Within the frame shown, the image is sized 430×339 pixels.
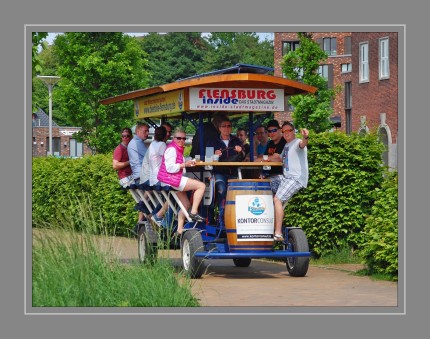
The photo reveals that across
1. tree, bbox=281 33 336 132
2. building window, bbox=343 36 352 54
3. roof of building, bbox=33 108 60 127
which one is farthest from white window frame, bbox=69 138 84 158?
tree, bbox=281 33 336 132

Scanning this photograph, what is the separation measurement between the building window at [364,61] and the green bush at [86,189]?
22225 mm

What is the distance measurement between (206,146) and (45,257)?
449cm

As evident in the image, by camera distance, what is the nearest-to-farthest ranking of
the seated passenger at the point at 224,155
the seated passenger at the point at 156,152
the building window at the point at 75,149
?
the seated passenger at the point at 224,155 → the seated passenger at the point at 156,152 → the building window at the point at 75,149

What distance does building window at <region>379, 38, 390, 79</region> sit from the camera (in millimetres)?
48250

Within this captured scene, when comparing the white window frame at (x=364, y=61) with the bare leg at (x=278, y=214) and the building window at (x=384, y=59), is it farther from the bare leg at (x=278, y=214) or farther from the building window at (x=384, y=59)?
the bare leg at (x=278, y=214)

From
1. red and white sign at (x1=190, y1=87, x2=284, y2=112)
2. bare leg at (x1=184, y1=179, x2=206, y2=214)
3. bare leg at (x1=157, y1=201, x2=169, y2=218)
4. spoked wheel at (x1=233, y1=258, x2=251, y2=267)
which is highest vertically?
red and white sign at (x1=190, y1=87, x2=284, y2=112)

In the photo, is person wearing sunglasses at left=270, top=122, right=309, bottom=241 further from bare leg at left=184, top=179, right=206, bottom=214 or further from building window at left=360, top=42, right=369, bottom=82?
building window at left=360, top=42, right=369, bottom=82

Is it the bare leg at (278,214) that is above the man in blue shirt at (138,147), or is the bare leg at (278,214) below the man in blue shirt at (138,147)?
below

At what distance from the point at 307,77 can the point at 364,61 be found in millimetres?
12693

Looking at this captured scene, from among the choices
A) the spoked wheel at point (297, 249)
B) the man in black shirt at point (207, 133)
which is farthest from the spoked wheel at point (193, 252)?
the man in black shirt at point (207, 133)

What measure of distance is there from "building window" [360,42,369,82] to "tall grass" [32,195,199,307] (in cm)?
3808

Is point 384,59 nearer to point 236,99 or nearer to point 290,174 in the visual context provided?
point 236,99

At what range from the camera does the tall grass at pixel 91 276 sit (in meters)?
12.0
